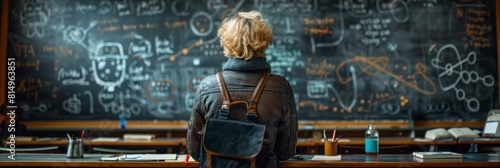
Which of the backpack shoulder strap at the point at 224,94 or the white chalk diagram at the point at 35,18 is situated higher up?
the white chalk diagram at the point at 35,18

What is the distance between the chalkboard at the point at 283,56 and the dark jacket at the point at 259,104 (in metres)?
3.92

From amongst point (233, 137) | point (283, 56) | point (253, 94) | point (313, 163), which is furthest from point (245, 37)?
point (283, 56)

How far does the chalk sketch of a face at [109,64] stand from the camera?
6992 mm

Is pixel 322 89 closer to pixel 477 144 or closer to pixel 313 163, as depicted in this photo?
pixel 477 144

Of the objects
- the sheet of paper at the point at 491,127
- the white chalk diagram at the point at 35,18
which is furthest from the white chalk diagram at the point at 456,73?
the white chalk diagram at the point at 35,18

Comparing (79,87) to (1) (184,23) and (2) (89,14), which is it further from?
(1) (184,23)

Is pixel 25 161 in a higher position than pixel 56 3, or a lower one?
lower

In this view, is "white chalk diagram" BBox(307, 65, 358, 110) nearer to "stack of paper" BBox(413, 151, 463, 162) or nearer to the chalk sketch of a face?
the chalk sketch of a face

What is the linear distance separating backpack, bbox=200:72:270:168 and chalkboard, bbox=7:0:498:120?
4.04 metres

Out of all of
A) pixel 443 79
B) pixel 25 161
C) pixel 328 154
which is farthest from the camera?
pixel 443 79

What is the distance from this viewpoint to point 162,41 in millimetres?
6988

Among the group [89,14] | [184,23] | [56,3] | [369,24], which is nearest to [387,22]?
[369,24]

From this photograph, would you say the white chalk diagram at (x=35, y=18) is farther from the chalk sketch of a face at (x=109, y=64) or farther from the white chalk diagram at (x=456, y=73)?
the white chalk diagram at (x=456, y=73)

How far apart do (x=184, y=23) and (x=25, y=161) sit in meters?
3.88
